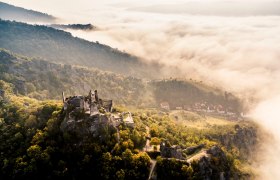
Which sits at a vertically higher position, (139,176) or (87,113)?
(87,113)

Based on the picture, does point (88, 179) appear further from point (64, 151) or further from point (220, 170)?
point (220, 170)

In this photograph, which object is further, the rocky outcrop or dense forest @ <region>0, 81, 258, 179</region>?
the rocky outcrop

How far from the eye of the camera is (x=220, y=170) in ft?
620

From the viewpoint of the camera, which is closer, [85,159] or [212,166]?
Answer: [85,159]

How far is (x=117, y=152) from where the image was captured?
179250 mm

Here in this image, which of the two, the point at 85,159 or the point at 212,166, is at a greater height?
the point at 85,159

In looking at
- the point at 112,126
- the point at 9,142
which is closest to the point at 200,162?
the point at 112,126

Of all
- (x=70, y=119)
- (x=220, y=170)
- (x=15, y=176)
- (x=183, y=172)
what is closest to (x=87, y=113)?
(x=70, y=119)

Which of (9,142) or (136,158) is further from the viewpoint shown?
(9,142)

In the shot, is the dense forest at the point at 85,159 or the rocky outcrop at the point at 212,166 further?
the rocky outcrop at the point at 212,166

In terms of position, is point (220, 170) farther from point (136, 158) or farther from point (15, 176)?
point (15, 176)

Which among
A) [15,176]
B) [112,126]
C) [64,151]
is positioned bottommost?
[15,176]

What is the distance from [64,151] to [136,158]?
119 feet

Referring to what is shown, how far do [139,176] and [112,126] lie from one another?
33396mm
